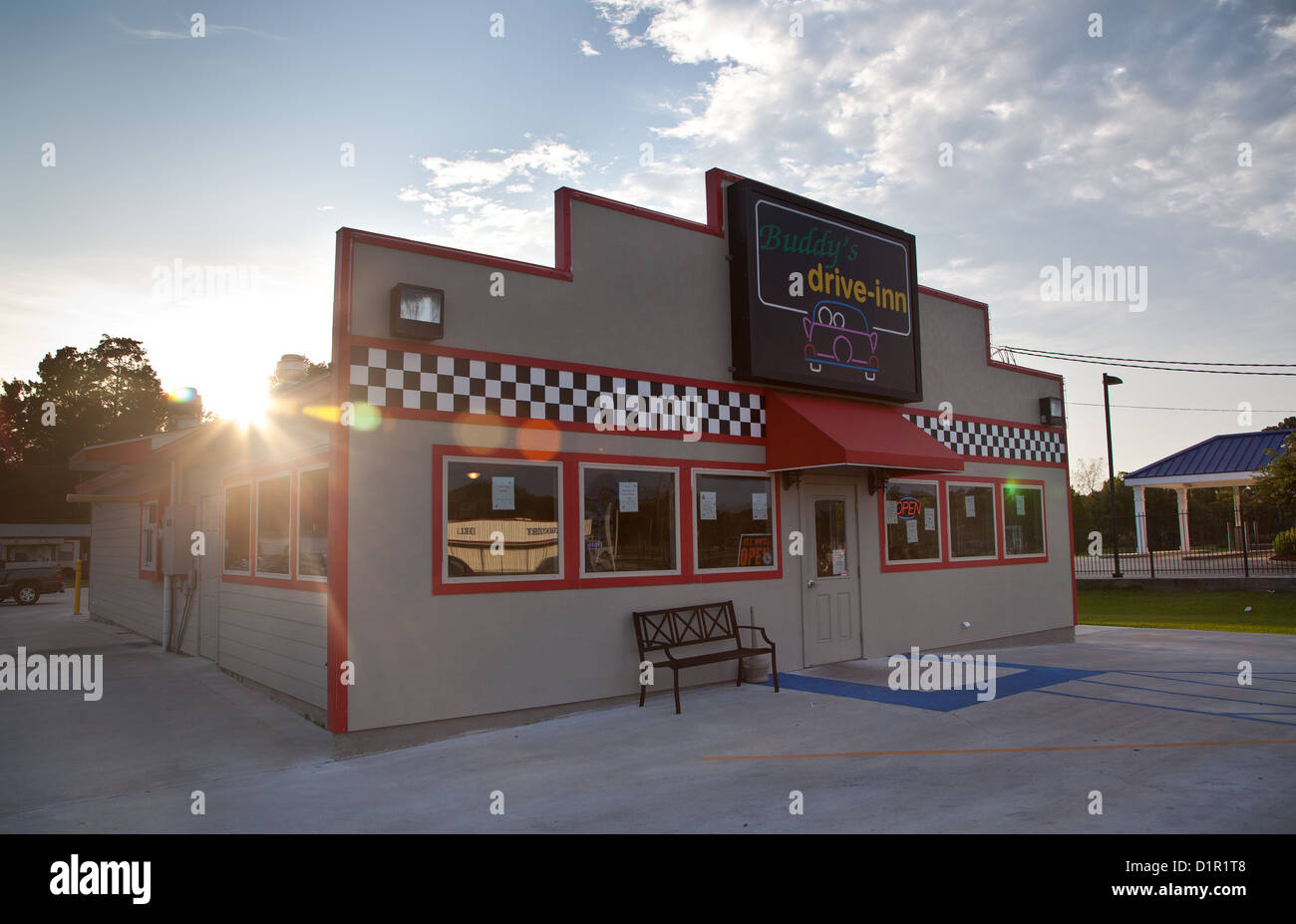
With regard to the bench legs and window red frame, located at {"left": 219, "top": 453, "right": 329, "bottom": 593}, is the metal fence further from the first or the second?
window red frame, located at {"left": 219, "top": 453, "right": 329, "bottom": 593}

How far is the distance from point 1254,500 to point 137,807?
90.4 feet

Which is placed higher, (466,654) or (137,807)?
(466,654)

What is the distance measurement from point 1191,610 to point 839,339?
1298 cm

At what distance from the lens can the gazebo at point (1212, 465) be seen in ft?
96.8

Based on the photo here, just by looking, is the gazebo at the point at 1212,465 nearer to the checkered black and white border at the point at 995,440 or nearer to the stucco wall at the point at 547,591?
the checkered black and white border at the point at 995,440

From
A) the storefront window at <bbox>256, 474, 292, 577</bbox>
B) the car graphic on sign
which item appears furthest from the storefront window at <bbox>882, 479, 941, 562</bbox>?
the storefront window at <bbox>256, 474, 292, 577</bbox>

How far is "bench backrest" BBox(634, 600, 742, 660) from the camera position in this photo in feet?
27.0

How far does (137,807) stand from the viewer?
537 cm

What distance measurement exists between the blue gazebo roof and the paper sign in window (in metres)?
30.3

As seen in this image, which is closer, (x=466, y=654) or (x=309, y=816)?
(x=309, y=816)

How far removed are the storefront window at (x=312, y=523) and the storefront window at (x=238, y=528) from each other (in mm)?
1928

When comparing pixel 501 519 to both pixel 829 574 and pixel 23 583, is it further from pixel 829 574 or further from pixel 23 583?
pixel 23 583
